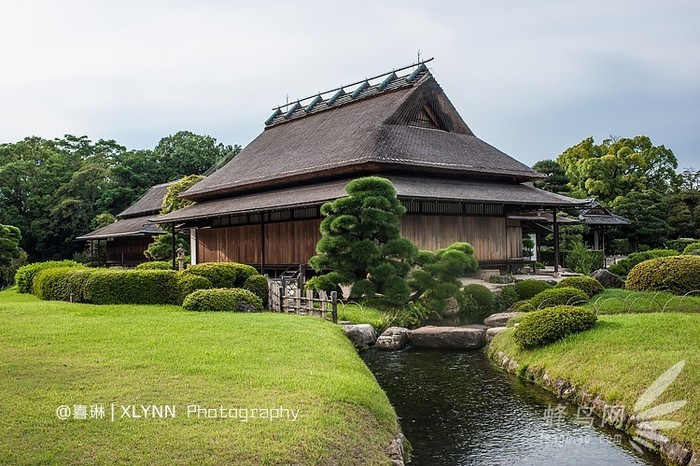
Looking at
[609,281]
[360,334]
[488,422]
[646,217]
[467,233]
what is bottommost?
[488,422]

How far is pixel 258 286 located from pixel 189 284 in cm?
193

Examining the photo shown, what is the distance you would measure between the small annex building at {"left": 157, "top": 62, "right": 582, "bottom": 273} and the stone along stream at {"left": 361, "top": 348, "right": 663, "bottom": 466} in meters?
9.88

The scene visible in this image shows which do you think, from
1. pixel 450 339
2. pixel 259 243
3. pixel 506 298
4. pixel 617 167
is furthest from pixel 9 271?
pixel 617 167

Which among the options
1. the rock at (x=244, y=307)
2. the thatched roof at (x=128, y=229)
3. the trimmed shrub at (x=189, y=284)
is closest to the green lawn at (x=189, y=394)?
the rock at (x=244, y=307)

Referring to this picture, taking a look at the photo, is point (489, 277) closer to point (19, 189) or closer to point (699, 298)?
point (699, 298)

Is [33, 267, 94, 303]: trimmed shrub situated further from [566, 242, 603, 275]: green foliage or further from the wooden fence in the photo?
[566, 242, 603, 275]: green foliage

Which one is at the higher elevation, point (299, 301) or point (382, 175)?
point (382, 175)

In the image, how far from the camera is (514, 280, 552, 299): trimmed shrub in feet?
62.5

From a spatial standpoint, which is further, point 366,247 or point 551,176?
point 551,176

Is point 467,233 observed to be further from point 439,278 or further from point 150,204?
point 150,204

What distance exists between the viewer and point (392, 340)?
44.4ft

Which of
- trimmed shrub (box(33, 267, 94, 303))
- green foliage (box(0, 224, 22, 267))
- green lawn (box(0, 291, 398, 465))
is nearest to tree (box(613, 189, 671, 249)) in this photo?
trimmed shrub (box(33, 267, 94, 303))

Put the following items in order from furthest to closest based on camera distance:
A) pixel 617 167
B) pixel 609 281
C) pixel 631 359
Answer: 1. pixel 617 167
2. pixel 609 281
3. pixel 631 359

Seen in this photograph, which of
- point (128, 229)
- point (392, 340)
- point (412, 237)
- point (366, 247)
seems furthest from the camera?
point (128, 229)
